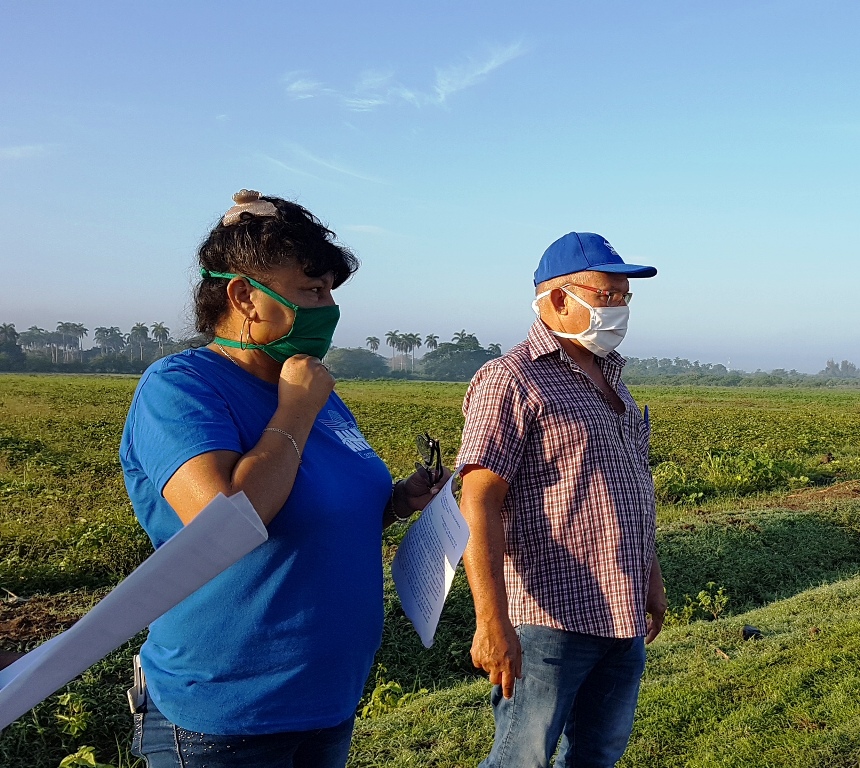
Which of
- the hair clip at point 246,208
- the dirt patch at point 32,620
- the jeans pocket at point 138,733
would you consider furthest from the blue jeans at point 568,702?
the dirt patch at point 32,620

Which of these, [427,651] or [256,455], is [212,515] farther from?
[427,651]

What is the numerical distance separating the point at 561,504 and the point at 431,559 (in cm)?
56

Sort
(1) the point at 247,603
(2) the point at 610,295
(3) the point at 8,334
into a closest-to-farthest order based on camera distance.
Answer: (1) the point at 247,603 → (2) the point at 610,295 → (3) the point at 8,334

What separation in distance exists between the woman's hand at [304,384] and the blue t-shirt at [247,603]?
Answer: 108 millimetres

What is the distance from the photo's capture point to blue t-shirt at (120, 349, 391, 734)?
155 centimetres

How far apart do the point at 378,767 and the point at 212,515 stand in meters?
2.58

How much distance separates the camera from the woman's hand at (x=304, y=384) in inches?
61.9

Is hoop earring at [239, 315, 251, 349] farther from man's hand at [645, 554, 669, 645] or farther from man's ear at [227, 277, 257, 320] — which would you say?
man's hand at [645, 554, 669, 645]

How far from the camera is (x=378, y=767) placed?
132 inches

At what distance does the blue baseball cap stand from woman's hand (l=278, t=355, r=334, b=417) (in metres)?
1.18

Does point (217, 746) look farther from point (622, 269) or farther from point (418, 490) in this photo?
point (622, 269)

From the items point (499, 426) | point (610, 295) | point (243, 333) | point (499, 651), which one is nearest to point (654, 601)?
point (499, 651)

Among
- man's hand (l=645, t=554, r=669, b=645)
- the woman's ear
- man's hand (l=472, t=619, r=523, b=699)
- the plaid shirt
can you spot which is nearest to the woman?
man's hand (l=472, t=619, r=523, b=699)

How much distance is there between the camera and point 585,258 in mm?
2555
